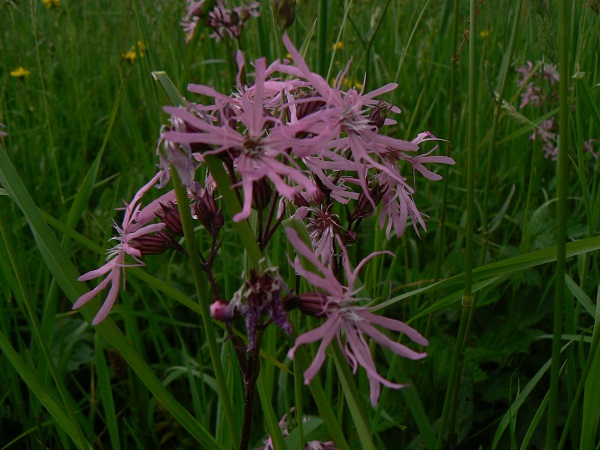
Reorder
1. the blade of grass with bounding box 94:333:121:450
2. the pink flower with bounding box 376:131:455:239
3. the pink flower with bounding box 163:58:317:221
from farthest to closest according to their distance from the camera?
1. the blade of grass with bounding box 94:333:121:450
2. the pink flower with bounding box 376:131:455:239
3. the pink flower with bounding box 163:58:317:221

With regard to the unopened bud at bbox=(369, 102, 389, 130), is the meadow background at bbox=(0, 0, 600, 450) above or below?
below

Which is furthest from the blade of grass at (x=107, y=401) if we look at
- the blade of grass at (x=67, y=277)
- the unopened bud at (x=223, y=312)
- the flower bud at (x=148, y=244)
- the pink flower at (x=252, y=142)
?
the pink flower at (x=252, y=142)

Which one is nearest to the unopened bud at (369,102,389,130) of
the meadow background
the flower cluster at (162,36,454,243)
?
the flower cluster at (162,36,454,243)

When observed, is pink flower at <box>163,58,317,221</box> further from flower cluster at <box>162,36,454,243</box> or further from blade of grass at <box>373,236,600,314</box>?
blade of grass at <box>373,236,600,314</box>

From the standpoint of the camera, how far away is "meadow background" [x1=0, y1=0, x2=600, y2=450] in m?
0.98

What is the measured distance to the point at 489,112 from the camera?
8.12ft

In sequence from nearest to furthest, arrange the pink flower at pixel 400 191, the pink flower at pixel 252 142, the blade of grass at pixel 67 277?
the pink flower at pixel 252 142 < the blade of grass at pixel 67 277 < the pink flower at pixel 400 191

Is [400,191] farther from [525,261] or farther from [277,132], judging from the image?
[277,132]

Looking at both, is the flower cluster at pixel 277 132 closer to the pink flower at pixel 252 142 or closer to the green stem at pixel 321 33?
the pink flower at pixel 252 142

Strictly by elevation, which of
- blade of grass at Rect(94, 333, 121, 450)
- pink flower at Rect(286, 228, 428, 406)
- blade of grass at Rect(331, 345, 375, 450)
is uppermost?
pink flower at Rect(286, 228, 428, 406)

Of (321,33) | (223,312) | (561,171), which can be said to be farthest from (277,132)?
(321,33)

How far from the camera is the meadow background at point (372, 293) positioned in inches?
38.5

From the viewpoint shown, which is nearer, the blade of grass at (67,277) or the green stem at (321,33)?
the blade of grass at (67,277)

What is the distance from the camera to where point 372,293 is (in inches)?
62.6
